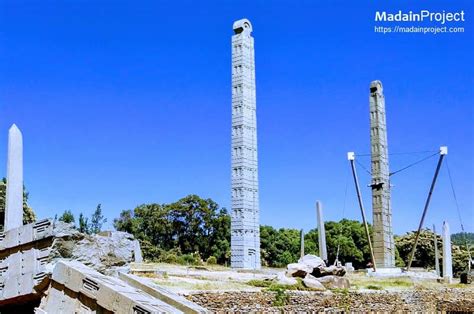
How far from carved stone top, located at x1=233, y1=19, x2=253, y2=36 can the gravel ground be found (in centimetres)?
1256

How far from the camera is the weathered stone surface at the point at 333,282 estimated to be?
17203 millimetres

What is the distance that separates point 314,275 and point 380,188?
12.0 metres

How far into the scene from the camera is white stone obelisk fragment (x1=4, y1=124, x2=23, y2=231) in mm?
11273

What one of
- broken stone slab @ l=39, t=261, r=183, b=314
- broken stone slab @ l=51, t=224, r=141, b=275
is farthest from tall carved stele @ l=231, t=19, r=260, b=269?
broken stone slab @ l=39, t=261, r=183, b=314

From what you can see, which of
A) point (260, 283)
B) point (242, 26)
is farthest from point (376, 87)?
point (260, 283)

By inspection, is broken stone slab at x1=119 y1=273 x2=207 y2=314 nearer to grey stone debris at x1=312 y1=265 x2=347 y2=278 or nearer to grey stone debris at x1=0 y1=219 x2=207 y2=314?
grey stone debris at x1=0 y1=219 x2=207 y2=314

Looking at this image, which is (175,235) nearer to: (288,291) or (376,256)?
(376,256)

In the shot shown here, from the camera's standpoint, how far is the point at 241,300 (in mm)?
13492

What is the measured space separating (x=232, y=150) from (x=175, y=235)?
20330mm

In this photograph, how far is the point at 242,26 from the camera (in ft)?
82.6

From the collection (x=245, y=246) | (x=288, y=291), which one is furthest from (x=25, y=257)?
(x=245, y=246)

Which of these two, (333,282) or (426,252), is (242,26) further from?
(426,252)

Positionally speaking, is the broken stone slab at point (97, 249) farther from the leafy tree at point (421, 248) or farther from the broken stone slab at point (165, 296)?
the leafy tree at point (421, 248)

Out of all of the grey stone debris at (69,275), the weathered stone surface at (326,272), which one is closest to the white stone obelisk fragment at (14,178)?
the grey stone debris at (69,275)
